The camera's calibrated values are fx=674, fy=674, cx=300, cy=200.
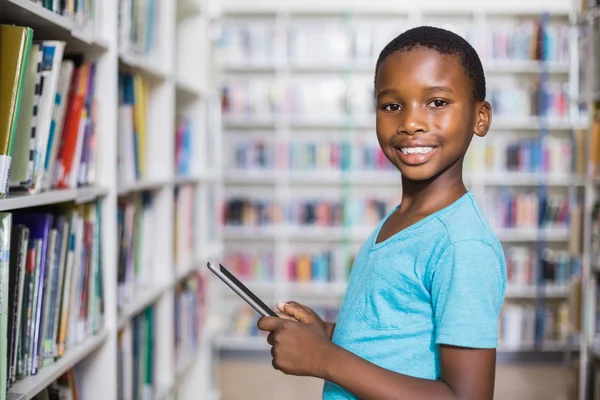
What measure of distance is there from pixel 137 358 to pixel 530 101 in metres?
3.50

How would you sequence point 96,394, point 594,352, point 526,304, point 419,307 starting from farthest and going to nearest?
1. point 526,304
2. point 594,352
3. point 96,394
4. point 419,307

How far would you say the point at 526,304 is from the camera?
4957 millimetres

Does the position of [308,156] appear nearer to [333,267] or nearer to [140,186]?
[333,267]

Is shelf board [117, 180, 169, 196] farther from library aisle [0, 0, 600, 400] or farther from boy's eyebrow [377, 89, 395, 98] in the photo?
boy's eyebrow [377, 89, 395, 98]

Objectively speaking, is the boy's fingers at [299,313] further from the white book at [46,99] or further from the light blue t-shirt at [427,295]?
the white book at [46,99]

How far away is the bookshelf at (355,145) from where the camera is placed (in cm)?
464

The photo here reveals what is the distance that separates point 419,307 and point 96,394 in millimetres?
1092

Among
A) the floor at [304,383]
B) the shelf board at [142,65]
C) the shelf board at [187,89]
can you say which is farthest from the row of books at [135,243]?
the floor at [304,383]

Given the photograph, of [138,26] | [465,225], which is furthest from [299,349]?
[138,26]

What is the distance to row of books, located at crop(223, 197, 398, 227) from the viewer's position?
15.5 feet

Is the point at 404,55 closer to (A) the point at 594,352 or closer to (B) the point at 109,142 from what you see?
(B) the point at 109,142

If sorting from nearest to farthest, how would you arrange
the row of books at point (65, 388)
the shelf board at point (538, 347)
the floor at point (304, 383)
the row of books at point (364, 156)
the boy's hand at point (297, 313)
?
the boy's hand at point (297, 313)
the row of books at point (65, 388)
the floor at point (304, 383)
the shelf board at point (538, 347)
the row of books at point (364, 156)

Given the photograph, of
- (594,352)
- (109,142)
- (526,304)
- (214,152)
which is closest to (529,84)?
(526,304)

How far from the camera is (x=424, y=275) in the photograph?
3.02ft
